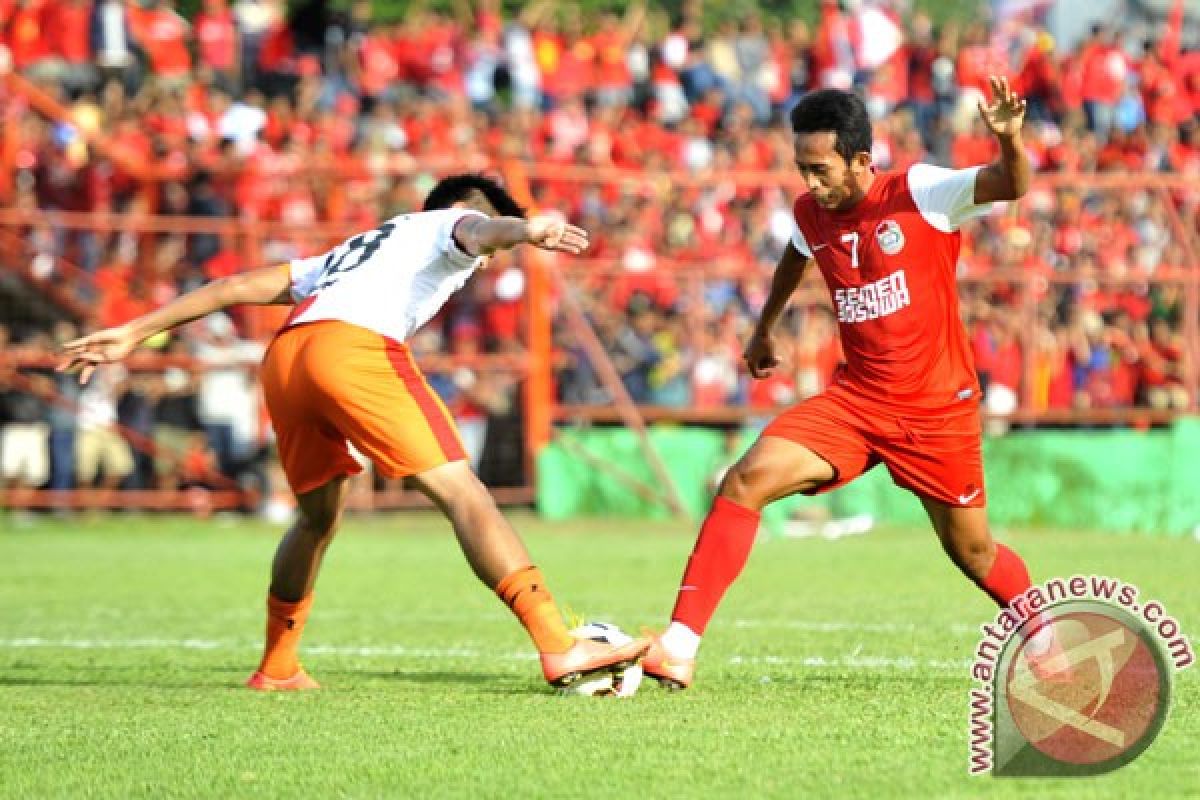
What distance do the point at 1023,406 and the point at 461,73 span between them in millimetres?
8148

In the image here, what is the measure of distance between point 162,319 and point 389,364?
868 mm

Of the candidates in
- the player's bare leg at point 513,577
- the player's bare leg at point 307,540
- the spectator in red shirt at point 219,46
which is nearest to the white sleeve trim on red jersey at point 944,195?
the player's bare leg at point 513,577

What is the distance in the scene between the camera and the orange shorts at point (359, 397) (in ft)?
23.9

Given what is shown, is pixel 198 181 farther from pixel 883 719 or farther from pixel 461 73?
pixel 883 719

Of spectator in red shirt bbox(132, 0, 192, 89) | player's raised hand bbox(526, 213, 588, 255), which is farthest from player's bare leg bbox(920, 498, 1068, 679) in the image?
spectator in red shirt bbox(132, 0, 192, 89)

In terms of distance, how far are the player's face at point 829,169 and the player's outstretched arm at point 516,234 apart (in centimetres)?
94

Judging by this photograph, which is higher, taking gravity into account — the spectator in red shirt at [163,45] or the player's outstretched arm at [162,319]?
the spectator in red shirt at [163,45]

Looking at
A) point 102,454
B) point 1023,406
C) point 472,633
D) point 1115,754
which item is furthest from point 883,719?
point 102,454

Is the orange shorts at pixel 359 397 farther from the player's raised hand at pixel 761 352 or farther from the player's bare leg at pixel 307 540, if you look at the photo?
the player's raised hand at pixel 761 352

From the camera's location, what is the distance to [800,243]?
789cm

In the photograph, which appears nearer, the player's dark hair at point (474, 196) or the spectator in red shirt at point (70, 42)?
the player's dark hair at point (474, 196)

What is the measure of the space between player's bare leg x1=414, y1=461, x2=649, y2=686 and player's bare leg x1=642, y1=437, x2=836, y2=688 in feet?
0.57

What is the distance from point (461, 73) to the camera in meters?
24.1

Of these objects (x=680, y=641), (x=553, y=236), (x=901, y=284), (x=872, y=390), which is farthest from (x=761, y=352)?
(x=553, y=236)
